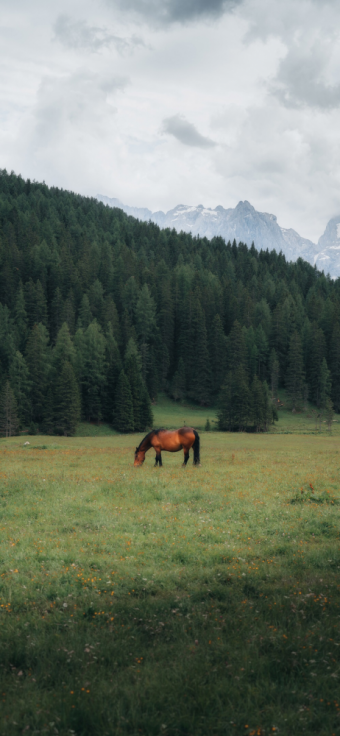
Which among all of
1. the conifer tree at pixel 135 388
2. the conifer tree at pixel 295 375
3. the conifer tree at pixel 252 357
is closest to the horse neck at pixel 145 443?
the conifer tree at pixel 135 388

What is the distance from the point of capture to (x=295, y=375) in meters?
112

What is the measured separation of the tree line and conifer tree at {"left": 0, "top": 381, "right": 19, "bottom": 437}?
241 millimetres

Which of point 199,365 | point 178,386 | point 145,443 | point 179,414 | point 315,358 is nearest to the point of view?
point 145,443

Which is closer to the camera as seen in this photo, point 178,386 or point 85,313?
point 178,386

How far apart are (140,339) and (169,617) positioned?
399 ft

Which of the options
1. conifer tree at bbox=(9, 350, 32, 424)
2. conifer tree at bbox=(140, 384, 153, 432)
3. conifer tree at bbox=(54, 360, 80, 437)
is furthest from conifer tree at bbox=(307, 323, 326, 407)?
conifer tree at bbox=(9, 350, 32, 424)

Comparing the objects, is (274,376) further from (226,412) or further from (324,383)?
(226,412)

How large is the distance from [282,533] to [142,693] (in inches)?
295

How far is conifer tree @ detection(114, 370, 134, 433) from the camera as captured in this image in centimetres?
8412

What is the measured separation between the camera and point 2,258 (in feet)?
463

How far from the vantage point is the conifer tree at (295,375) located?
110m

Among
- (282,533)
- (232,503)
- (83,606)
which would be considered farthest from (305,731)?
(232,503)

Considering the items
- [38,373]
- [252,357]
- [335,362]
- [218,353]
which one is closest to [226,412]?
[252,357]

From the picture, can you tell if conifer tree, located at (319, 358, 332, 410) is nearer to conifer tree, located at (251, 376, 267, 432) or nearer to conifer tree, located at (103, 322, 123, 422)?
conifer tree, located at (251, 376, 267, 432)
